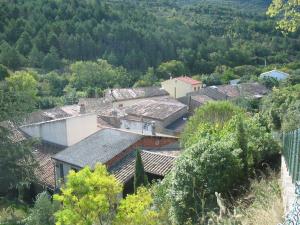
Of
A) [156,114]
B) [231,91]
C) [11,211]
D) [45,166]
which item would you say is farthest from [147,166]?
[231,91]

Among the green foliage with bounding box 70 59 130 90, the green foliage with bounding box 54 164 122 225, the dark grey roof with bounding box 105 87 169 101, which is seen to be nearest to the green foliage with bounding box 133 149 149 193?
the green foliage with bounding box 54 164 122 225

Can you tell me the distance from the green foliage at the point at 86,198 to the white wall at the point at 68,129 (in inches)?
537

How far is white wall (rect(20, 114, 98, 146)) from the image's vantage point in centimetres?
2419

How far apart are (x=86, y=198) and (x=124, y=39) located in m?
73.2

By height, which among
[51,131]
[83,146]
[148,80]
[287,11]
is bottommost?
[148,80]

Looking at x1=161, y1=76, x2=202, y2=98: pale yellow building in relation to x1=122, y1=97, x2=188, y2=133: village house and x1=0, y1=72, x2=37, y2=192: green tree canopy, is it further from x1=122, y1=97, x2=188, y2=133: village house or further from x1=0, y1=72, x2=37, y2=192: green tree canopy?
x1=0, y1=72, x2=37, y2=192: green tree canopy

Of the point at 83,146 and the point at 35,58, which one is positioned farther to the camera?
the point at 35,58

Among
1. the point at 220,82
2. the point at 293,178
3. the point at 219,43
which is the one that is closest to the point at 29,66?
the point at 220,82

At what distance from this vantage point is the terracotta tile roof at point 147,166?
17.7 meters

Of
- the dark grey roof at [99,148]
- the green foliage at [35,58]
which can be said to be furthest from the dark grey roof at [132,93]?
the dark grey roof at [99,148]

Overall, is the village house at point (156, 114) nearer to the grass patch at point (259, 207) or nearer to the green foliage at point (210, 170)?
the green foliage at point (210, 170)

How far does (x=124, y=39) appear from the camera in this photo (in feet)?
268

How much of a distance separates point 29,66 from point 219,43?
125 ft

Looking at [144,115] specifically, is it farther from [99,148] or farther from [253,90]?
[253,90]
